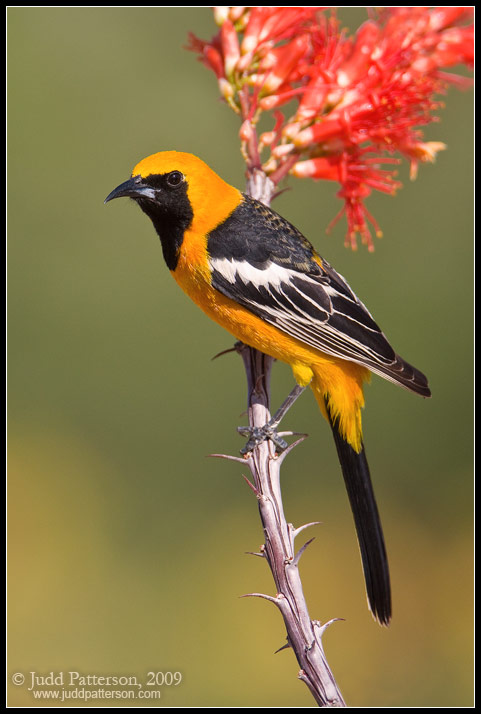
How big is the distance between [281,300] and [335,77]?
93 centimetres

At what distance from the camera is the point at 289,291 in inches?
111

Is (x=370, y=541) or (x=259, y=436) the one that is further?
(x=370, y=541)

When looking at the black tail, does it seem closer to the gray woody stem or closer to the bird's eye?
the gray woody stem

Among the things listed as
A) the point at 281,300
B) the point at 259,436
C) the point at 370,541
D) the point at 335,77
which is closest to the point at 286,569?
the point at 259,436

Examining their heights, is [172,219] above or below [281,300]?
above

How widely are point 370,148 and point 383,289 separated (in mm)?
2084

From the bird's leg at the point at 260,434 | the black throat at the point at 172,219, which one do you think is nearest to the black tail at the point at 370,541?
the bird's leg at the point at 260,434

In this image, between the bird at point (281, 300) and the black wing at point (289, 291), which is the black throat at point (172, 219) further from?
the black wing at point (289, 291)

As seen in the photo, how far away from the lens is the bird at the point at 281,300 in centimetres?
275

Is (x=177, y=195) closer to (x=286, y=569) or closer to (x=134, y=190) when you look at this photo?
(x=134, y=190)

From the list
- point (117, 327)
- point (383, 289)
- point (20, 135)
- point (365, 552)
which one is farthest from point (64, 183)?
point (365, 552)

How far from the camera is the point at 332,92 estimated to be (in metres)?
2.75

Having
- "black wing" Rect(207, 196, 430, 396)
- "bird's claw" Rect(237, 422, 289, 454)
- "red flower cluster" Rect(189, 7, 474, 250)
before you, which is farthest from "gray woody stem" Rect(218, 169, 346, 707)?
"red flower cluster" Rect(189, 7, 474, 250)
